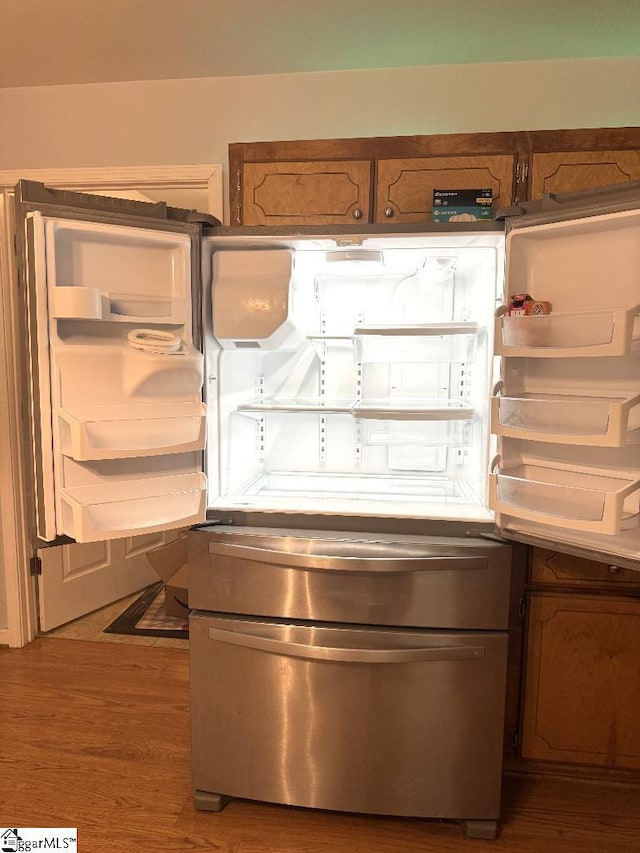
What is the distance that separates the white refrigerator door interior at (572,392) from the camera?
1268 millimetres

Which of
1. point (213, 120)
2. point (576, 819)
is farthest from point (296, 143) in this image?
point (576, 819)

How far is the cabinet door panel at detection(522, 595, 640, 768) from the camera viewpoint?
1663 millimetres

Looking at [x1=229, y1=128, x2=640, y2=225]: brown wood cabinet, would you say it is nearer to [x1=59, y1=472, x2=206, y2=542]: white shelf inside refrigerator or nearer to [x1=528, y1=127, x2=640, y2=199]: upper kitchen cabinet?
[x1=528, y1=127, x2=640, y2=199]: upper kitchen cabinet

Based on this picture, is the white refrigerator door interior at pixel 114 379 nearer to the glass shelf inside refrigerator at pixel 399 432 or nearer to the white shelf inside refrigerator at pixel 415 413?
the white shelf inside refrigerator at pixel 415 413

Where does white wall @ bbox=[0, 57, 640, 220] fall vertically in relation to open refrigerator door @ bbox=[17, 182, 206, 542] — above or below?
above

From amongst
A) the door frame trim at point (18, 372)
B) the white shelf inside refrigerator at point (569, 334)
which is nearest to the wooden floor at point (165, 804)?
the door frame trim at point (18, 372)

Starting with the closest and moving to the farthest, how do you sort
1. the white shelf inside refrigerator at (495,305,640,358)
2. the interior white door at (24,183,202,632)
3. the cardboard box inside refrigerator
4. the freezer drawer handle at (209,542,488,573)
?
the white shelf inside refrigerator at (495,305,640,358) → the freezer drawer handle at (209,542,488,573) → the interior white door at (24,183,202,632) → the cardboard box inside refrigerator

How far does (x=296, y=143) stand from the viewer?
2123mm

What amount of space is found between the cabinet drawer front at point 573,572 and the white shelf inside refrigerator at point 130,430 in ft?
3.29

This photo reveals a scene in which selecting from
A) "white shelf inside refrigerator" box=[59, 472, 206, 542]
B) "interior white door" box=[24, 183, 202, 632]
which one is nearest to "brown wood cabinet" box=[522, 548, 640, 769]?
"white shelf inside refrigerator" box=[59, 472, 206, 542]

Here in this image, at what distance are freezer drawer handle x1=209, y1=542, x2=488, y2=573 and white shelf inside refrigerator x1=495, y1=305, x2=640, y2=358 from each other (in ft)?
1.76

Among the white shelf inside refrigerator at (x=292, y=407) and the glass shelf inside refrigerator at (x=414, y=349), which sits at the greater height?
the glass shelf inside refrigerator at (x=414, y=349)

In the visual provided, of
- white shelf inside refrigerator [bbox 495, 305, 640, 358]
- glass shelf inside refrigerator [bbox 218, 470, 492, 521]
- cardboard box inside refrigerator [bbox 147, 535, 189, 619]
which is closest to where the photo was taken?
white shelf inside refrigerator [bbox 495, 305, 640, 358]

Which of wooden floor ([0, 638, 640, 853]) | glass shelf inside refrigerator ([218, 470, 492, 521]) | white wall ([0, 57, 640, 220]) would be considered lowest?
wooden floor ([0, 638, 640, 853])
